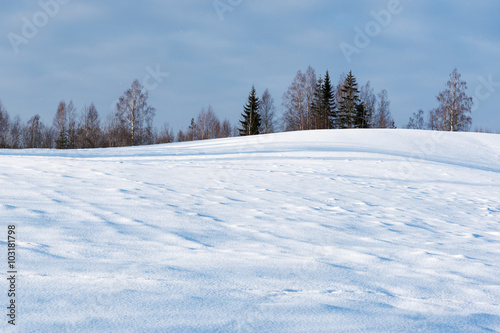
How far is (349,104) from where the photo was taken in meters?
37.6

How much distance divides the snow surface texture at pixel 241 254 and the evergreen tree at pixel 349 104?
3220 centimetres

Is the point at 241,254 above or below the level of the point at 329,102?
below

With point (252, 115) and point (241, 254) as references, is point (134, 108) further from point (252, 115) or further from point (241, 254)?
point (241, 254)

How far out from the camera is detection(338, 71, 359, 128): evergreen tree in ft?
123

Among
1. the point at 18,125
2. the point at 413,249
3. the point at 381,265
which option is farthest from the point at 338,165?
the point at 18,125

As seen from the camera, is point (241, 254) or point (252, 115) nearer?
point (241, 254)

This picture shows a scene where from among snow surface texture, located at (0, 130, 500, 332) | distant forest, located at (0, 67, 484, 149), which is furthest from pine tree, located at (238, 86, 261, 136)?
snow surface texture, located at (0, 130, 500, 332)

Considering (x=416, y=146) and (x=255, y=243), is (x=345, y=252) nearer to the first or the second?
(x=255, y=243)

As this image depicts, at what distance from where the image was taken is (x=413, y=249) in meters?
3.19

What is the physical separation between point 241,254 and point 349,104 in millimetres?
37331

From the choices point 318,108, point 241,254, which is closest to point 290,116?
point 318,108

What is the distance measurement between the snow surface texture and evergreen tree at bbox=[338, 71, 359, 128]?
32.2m

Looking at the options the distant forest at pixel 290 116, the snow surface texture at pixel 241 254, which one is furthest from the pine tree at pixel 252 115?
the snow surface texture at pixel 241 254

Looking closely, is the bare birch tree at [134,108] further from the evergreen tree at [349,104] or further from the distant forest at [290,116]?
the evergreen tree at [349,104]
